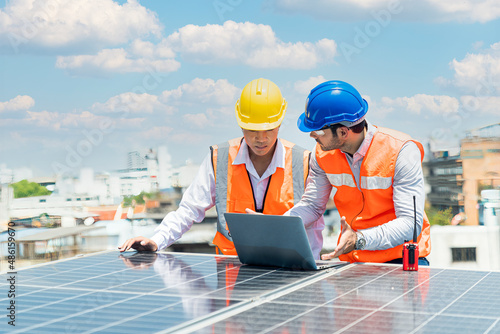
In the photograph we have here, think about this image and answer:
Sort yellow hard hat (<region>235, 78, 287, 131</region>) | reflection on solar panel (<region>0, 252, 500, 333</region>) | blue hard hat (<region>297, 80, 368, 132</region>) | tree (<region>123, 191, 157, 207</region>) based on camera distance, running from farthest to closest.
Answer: tree (<region>123, 191, 157, 207</region>) → yellow hard hat (<region>235, 78, 287, 131</region>) → blue hard hat (<region>297, 80, 368, 132</region>) → reflection on solar panel (<region>0, 252, 500, 333</region>)

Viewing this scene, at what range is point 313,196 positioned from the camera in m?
4.18

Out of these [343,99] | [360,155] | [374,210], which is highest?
[343,99]

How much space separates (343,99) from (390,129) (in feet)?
1.40

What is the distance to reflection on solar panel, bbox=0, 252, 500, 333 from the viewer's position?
2.21 metres

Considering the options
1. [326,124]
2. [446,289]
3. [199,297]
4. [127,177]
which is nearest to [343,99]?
[326,124]

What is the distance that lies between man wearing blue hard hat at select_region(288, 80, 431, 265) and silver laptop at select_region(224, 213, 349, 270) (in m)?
0.41

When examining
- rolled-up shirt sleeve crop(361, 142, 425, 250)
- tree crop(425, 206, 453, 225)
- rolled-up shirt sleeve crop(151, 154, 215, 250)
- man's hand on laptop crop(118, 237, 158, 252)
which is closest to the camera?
rolled-up shirt sleeve crop(361, 142, 425, 250)

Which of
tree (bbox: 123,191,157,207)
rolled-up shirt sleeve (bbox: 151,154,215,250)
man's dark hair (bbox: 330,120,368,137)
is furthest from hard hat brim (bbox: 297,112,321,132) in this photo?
tree (bbox: 123,191,157,207)

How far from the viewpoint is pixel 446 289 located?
278cm

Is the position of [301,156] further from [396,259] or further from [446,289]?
[446,289]

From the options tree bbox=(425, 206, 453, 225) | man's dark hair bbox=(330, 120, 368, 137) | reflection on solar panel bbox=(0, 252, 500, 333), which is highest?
man's dark hair bbox=(330, 120, 368, 137)

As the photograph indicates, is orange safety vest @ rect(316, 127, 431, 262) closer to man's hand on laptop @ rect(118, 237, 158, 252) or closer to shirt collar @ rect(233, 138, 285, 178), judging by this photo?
shirt collar @ rect(233, 138, 285, 178)

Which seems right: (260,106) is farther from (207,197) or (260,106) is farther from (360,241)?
(360,241)

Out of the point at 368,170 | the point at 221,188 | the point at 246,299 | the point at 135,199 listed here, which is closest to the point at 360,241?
the point at 368,170
